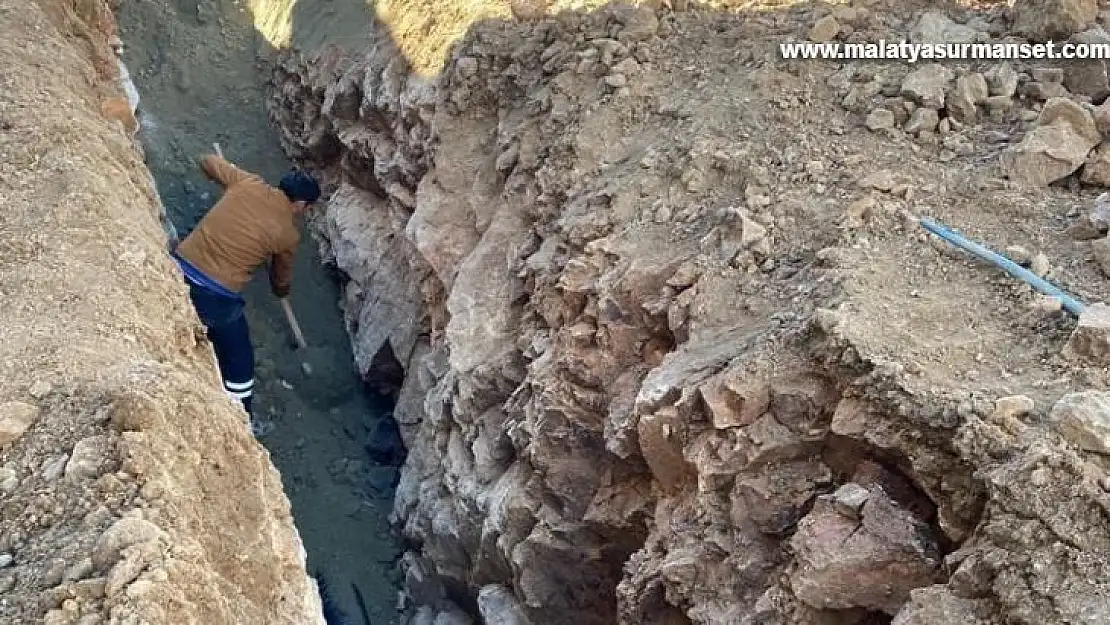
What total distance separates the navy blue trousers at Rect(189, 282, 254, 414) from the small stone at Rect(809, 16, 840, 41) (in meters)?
3.72

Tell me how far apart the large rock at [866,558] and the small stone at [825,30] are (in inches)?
106

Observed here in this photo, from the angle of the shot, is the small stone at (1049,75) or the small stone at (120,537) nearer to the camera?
the small stone at (120,537)

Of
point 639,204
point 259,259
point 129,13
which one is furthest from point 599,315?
point 129,13

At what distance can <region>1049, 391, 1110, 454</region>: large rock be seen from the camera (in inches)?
103

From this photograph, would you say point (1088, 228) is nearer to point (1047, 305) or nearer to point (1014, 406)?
point (1047, 305)

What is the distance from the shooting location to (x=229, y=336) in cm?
611

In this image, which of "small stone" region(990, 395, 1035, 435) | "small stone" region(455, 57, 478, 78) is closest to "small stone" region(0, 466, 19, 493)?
"small stone" region(990, 395, 1035, 435)

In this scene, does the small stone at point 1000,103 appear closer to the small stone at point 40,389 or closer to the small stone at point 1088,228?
the small stone at point 1088,228

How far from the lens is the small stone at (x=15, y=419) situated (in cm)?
280

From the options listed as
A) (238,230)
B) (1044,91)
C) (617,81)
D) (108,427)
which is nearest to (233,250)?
(238,230)

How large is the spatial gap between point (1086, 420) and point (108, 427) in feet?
9.01

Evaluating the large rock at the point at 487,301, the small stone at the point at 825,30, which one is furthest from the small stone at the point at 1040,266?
the large rock at the point at 487,301

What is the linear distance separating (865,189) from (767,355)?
1.00 metres

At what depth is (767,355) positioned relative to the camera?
3469 mm
